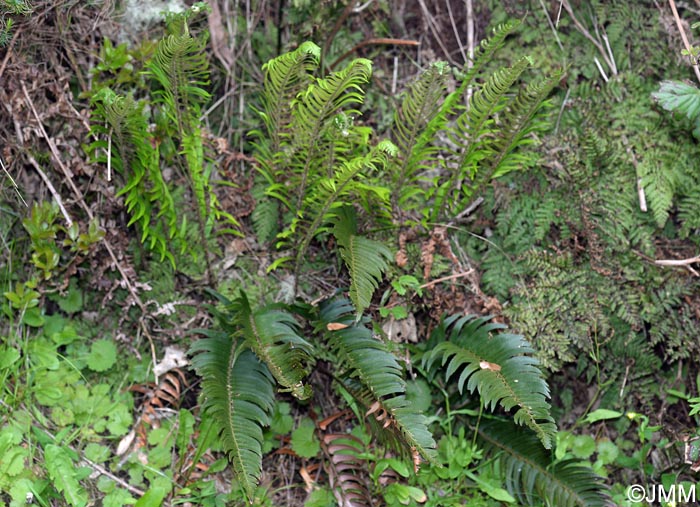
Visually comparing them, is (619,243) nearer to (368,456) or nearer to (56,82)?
(368,456)

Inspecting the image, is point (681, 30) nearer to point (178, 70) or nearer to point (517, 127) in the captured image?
point (517, 127)

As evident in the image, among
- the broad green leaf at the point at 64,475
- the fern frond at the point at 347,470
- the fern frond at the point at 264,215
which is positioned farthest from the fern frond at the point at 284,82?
the broad green leaf at the point at 64,475

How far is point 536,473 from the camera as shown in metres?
2.85

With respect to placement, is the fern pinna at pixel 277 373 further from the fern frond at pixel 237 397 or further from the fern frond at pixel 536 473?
the fern frond at pixel 536 473

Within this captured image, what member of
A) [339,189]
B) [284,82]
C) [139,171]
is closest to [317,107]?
[284,82]

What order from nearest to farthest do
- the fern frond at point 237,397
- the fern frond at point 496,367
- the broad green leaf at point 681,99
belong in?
the fern frond at point 237,397, the fern frond at point 496,367, the broad green leaf at point 681,99

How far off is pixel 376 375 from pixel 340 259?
0.73 meters

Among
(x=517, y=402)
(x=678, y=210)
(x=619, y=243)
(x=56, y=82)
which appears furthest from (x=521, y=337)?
(x=56, y=82)

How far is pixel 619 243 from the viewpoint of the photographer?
10.6 feet

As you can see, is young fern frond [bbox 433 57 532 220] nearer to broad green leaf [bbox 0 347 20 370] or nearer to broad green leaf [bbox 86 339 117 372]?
broad green leaf [bbox 86 339 117 372]

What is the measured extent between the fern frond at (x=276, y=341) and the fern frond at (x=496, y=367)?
0.64 meters

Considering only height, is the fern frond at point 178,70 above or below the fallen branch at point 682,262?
above

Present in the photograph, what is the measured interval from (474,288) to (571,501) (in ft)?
3.39

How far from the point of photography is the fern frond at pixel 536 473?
9.11ft
